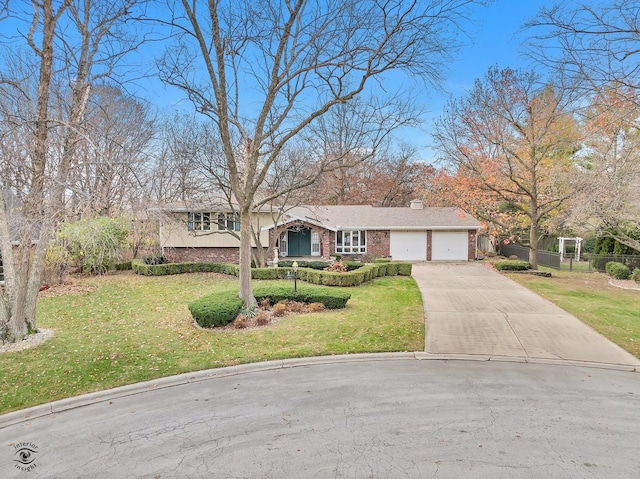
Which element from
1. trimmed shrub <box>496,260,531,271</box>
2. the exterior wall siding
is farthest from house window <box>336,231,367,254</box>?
trimmed shrub <box>496,260,531,271</box>

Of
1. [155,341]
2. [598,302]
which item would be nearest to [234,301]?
[155,341]

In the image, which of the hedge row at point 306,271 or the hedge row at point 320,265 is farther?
the hedge row at point 320,265

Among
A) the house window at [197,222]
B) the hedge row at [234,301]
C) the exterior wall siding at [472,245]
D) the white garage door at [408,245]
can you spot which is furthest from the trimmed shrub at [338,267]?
the exterior wall siding at [472,245]

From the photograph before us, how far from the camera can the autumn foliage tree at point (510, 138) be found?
17.8m

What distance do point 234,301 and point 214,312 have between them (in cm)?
103

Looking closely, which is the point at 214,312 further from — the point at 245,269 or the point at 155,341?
the point at 245,269

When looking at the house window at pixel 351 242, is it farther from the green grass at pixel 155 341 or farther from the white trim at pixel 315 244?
the green grass at pixel 155 341

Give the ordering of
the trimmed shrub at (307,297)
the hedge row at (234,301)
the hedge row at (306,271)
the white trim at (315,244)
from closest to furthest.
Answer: the hedge row at (234,301), the trimmed shrub at (307,297), the hedge row at (306,271), the white trim at (315,244)

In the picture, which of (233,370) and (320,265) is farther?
(320,265)

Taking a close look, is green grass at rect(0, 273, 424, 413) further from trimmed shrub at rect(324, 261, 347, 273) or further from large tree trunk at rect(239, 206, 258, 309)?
trimmed shrub at rect(324, 261, 347, 273)

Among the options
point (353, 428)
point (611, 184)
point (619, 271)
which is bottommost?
point (353, 428)

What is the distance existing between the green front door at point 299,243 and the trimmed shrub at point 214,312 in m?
14.9

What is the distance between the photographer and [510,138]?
19.1 meters

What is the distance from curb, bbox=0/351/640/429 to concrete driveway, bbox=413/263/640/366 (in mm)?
181
